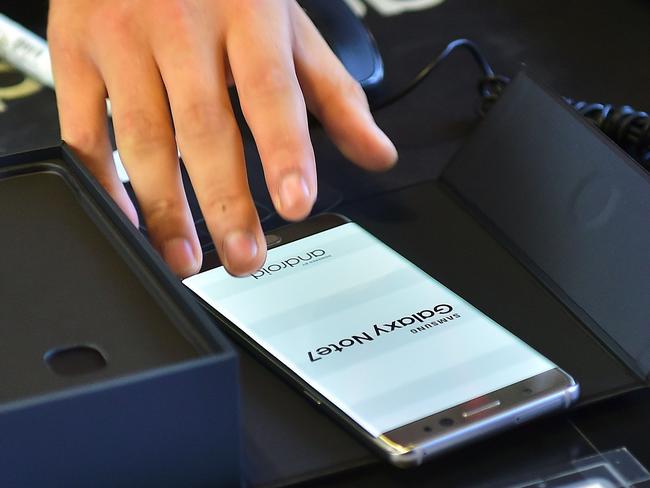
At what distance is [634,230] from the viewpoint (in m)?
0.51

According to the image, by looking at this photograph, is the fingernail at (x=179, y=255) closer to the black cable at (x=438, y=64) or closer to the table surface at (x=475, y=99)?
the table surface at (x=475, y=99)

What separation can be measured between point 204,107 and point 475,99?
0.96ft

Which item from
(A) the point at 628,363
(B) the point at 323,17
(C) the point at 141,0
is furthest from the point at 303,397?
(B) the point at 323,17

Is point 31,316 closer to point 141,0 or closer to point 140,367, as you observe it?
point 140,367

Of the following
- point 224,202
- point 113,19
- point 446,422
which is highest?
point 113,19

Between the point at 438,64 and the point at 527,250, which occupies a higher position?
the point at 438,64

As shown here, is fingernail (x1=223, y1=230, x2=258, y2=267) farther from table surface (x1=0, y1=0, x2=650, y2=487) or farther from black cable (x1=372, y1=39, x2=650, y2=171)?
black cable (x1=372, y1=39, x2=650, y2=171)

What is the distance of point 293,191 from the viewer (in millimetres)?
453

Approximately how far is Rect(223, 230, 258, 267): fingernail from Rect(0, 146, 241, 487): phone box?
58mm

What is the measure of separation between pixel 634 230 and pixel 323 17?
341mm

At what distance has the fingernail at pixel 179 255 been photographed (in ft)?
1.56

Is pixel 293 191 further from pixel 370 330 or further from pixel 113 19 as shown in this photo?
pixel 113 19

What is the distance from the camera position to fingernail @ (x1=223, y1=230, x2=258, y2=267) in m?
0.45

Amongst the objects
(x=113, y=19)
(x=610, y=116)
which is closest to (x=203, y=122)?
(x=113, y=19)
